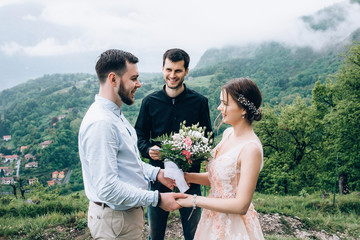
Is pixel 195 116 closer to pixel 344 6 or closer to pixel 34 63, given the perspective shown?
pixel 344 6

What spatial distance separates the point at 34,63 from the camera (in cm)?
19662

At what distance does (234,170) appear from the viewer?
2.71 m

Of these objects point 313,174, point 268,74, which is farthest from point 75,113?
point 313,174

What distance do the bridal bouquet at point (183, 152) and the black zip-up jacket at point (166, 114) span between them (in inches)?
35.8

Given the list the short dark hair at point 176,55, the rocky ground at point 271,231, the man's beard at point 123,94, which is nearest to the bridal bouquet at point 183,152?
the man's beard at point 123,94

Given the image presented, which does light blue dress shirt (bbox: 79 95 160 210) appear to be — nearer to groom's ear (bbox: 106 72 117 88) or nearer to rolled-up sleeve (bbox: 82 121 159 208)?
rolled-up sleeve (bbox: 82 121 159 208)

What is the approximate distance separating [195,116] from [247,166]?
1.62 m

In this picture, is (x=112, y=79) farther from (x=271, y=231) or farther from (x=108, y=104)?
(x=271, y=231)

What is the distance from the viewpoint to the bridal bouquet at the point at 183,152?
2.80 meters

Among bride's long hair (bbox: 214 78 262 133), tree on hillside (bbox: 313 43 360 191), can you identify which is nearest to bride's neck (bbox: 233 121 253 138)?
bride's long hair (bbox: 214 78 262 133)

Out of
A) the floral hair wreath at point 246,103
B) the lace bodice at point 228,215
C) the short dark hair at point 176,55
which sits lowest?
the lace bodice at point 228,215

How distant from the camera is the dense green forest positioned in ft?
62.8

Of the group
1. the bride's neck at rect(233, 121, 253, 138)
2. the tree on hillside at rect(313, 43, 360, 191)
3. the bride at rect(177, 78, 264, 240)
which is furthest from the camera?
the tree on hillside at rect(313, 43, 360, 191)

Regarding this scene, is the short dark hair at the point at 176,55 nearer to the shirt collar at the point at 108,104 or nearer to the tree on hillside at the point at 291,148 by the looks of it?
the shirt collar at the point at 108,104
